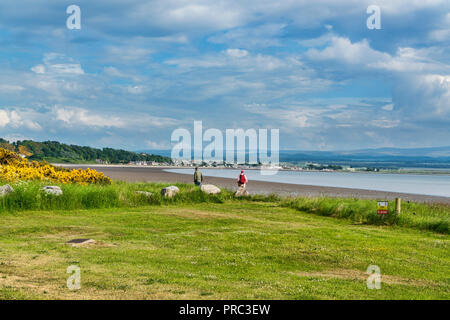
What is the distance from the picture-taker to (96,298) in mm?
9047

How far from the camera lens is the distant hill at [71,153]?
347ft

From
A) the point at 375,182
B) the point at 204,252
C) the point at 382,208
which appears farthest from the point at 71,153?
the point at 204,252

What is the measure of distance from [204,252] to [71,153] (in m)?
112

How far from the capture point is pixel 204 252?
1445cm

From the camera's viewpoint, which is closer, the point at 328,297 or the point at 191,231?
the point at 328,297

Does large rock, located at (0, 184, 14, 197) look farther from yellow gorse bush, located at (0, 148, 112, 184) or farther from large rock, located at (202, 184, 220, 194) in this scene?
large rock, located at (202, 184, 220, 194)

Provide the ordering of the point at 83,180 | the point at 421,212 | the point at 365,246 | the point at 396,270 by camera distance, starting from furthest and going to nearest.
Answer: the point at 83,180 → the point at 421,212 → the point at 365,246 → the point at 396,270

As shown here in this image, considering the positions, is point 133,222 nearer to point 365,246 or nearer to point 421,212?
point 365,246

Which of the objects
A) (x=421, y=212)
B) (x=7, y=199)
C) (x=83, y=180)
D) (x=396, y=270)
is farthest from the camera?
(x=83, y=180)

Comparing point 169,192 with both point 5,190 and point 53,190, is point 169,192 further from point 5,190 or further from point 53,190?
point 5,190

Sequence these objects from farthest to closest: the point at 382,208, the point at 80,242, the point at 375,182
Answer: the point at 375,182 → the point at 382,208 → the point at 80,242

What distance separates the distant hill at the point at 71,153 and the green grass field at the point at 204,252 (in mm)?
78869

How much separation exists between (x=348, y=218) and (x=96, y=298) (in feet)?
59.9
